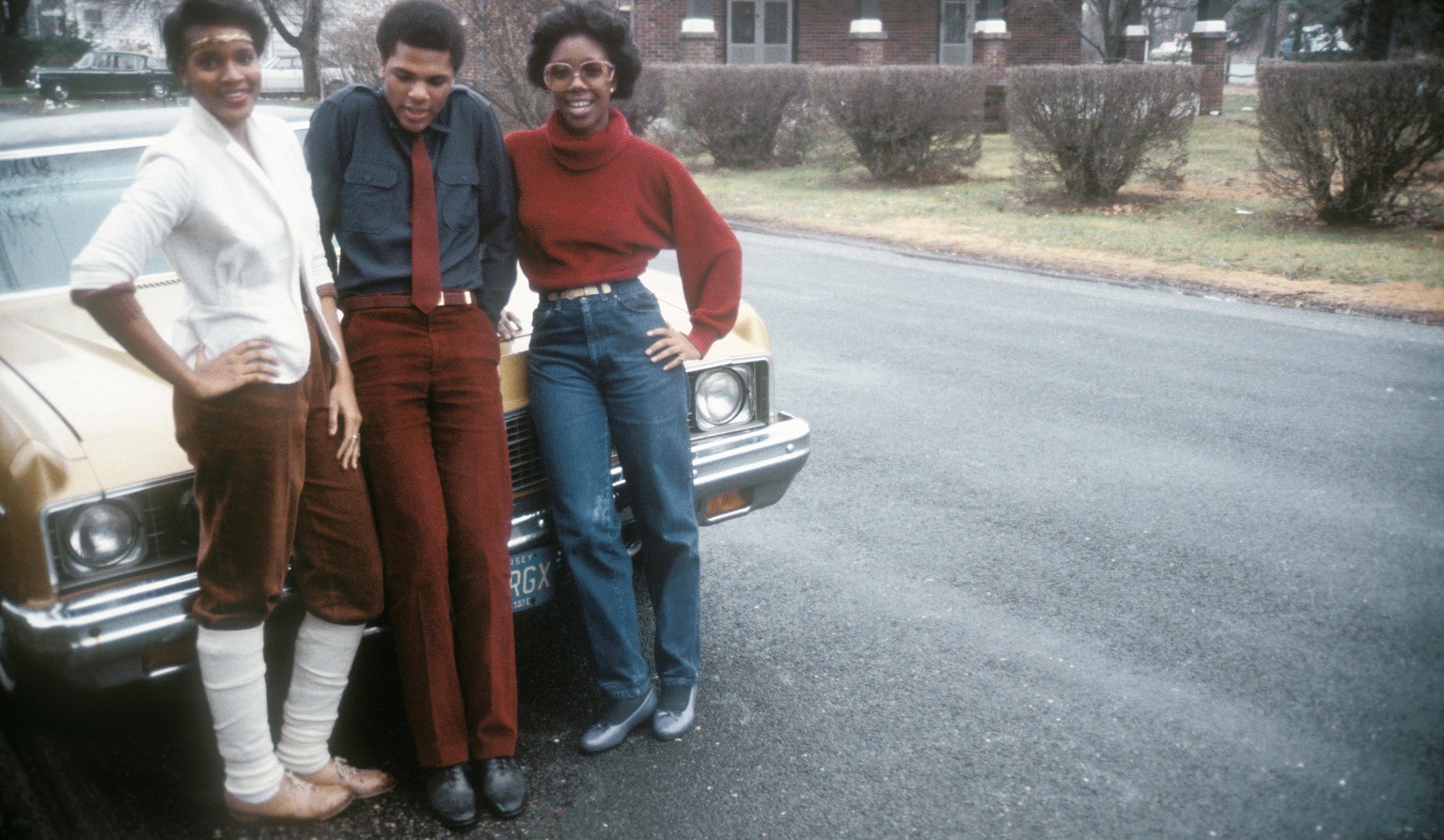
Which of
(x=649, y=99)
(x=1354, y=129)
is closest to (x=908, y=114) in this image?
(x=649, y=99)

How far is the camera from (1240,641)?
13.1 feet

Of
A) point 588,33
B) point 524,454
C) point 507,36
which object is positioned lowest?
point 524,454

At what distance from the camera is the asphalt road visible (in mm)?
3070

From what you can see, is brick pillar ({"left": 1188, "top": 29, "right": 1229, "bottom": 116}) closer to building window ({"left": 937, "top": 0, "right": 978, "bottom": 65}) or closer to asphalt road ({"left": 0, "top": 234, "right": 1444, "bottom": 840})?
building window ({"left": 937, "top": 0, "right": 978, "bottom": 65})

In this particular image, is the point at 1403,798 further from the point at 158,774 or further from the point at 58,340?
the point at 58,340

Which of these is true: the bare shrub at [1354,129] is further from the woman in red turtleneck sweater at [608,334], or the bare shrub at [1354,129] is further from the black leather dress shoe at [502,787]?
the black leather dress shoe at [502,787]

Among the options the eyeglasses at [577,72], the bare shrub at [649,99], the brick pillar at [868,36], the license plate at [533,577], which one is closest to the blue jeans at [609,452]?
the license plate at [533,577]

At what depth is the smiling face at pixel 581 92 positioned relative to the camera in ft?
10.4

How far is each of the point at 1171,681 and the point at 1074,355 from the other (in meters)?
4.41

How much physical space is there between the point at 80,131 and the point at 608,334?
218 cm

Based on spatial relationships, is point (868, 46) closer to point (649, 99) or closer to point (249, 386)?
point (649, 99)

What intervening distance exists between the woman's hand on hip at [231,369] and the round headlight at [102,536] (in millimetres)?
463

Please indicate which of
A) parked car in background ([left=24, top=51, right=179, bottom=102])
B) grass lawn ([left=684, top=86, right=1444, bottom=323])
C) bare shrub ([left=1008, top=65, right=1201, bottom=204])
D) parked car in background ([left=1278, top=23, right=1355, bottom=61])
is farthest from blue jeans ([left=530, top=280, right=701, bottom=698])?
parked car in background ([left=24, top=51, right=179, bottom=102])

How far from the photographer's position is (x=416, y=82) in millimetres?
2926
